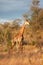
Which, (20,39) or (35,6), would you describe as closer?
(20,39)

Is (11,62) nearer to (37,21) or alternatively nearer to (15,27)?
(37,21)

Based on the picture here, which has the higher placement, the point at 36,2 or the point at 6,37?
the point at 36,2

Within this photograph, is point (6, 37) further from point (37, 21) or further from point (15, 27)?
point (15, 27)

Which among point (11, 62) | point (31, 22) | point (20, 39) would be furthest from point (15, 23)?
point (11, 62)

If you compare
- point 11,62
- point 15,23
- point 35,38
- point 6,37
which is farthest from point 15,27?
point 11,62

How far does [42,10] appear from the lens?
1270 inches

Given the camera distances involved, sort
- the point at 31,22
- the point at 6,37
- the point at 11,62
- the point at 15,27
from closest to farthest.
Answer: the point at 11,62
the point at 6,37
the point at 31,22
the point at 15,27

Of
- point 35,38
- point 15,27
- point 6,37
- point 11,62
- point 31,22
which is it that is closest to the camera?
point 11,62

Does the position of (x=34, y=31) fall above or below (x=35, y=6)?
below

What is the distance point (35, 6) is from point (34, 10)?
45 cm

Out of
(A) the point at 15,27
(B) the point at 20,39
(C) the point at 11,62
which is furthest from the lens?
(A) the point at 15,27

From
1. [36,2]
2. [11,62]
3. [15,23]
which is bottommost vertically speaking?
[11,62]

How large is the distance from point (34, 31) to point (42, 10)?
9.14 ft

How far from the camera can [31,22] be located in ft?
101
